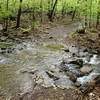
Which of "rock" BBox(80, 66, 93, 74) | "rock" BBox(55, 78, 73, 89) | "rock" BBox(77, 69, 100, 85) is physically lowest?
"rock" BBox(55, 78, 73, 89)

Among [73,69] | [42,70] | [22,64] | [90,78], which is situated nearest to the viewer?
[90,78]

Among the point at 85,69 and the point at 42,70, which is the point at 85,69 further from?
the point at 42,70

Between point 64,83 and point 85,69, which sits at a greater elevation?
point 85,69

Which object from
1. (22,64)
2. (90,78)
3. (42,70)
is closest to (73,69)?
(90,78)

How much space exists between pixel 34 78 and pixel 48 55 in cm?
447

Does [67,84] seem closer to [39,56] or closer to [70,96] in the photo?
[70,96]

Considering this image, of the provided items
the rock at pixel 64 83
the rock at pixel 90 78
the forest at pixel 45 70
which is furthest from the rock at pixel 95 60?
the rock at pixel 64 83

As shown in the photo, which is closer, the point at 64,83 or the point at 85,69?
the point at 64,83

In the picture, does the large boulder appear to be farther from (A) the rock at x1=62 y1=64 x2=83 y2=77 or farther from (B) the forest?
(A) the rock at x1=62 y1=64 x2=83 y2=77

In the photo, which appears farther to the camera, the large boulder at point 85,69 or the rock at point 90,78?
the large boulder at point 85,69

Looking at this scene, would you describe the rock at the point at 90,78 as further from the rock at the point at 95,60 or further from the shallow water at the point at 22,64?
the shallow water at the point at 22,64

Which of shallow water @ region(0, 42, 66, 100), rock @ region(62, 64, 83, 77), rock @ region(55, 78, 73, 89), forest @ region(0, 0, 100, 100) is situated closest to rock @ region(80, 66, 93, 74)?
forest @ region(0, 0, 100, 100)

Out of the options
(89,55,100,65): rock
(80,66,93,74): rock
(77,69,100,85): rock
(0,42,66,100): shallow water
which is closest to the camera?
(0,42,66,100): shallow water

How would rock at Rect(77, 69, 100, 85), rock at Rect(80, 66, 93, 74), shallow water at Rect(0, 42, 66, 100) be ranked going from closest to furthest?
shallow water at Rect(0, 42, 66, 100) → rock at Rect(77, 69, 100, 85) → rock at Rect(80, 66, 93, 74)
